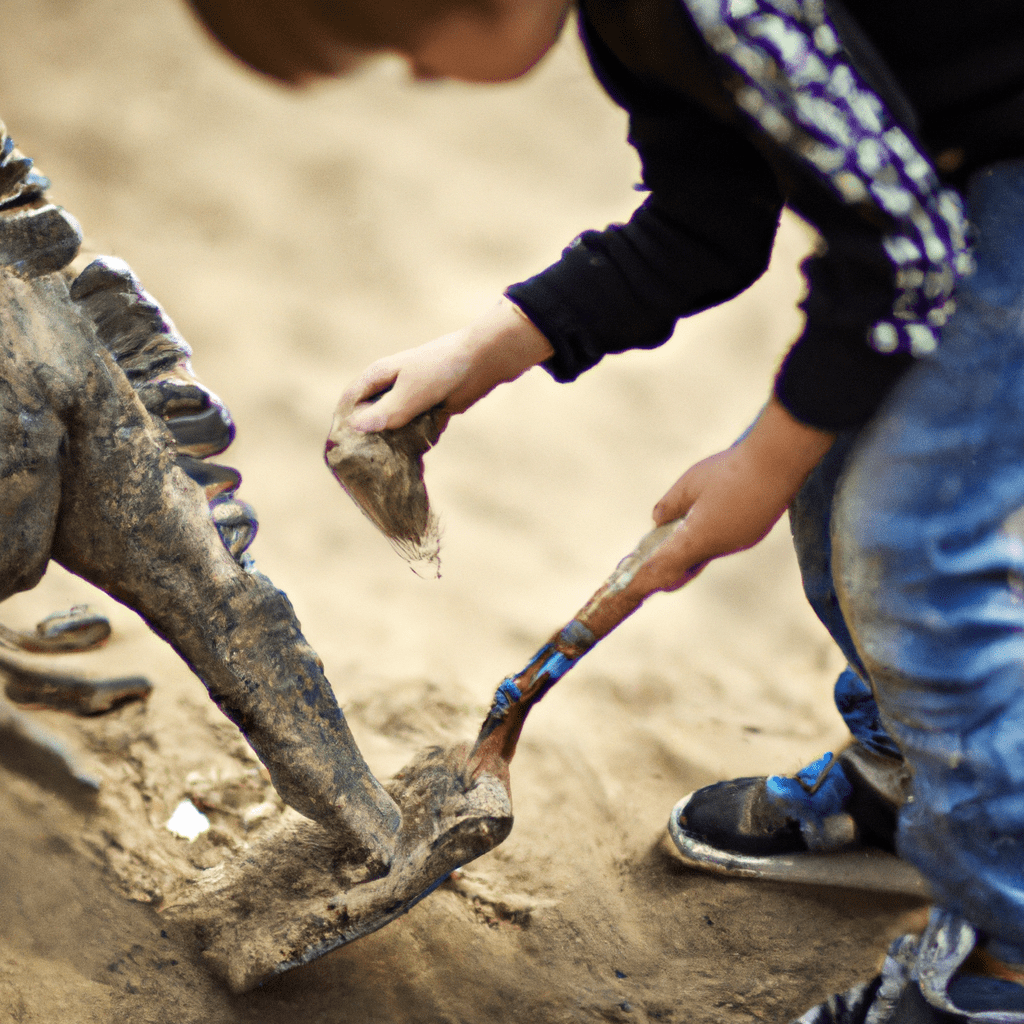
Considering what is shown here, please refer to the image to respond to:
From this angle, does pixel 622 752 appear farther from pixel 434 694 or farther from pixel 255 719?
pixel 255 719

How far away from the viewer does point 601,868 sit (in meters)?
1.34

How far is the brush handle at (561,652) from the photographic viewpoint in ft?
3.26

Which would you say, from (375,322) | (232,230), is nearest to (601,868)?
(375,322)

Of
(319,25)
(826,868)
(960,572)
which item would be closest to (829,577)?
(960,572)

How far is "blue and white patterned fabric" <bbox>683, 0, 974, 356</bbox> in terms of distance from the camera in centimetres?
70

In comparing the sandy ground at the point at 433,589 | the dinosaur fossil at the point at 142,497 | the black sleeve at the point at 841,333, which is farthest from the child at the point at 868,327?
the sandy ground at the point at 433,589

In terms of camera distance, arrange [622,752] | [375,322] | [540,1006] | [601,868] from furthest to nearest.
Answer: [375,322] < [622,752] < [601,868] < [540,1006]

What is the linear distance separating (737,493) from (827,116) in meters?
0.33

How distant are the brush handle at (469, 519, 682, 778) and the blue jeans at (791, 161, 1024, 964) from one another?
0.19 meters

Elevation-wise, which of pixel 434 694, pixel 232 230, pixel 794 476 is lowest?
pixel 232 230

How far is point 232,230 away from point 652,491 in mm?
1287

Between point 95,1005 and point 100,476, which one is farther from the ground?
point 100,476

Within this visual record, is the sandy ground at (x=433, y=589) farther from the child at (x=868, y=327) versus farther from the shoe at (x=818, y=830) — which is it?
the child at (x=868, y=327)

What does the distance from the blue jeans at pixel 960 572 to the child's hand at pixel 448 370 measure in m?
0.37
